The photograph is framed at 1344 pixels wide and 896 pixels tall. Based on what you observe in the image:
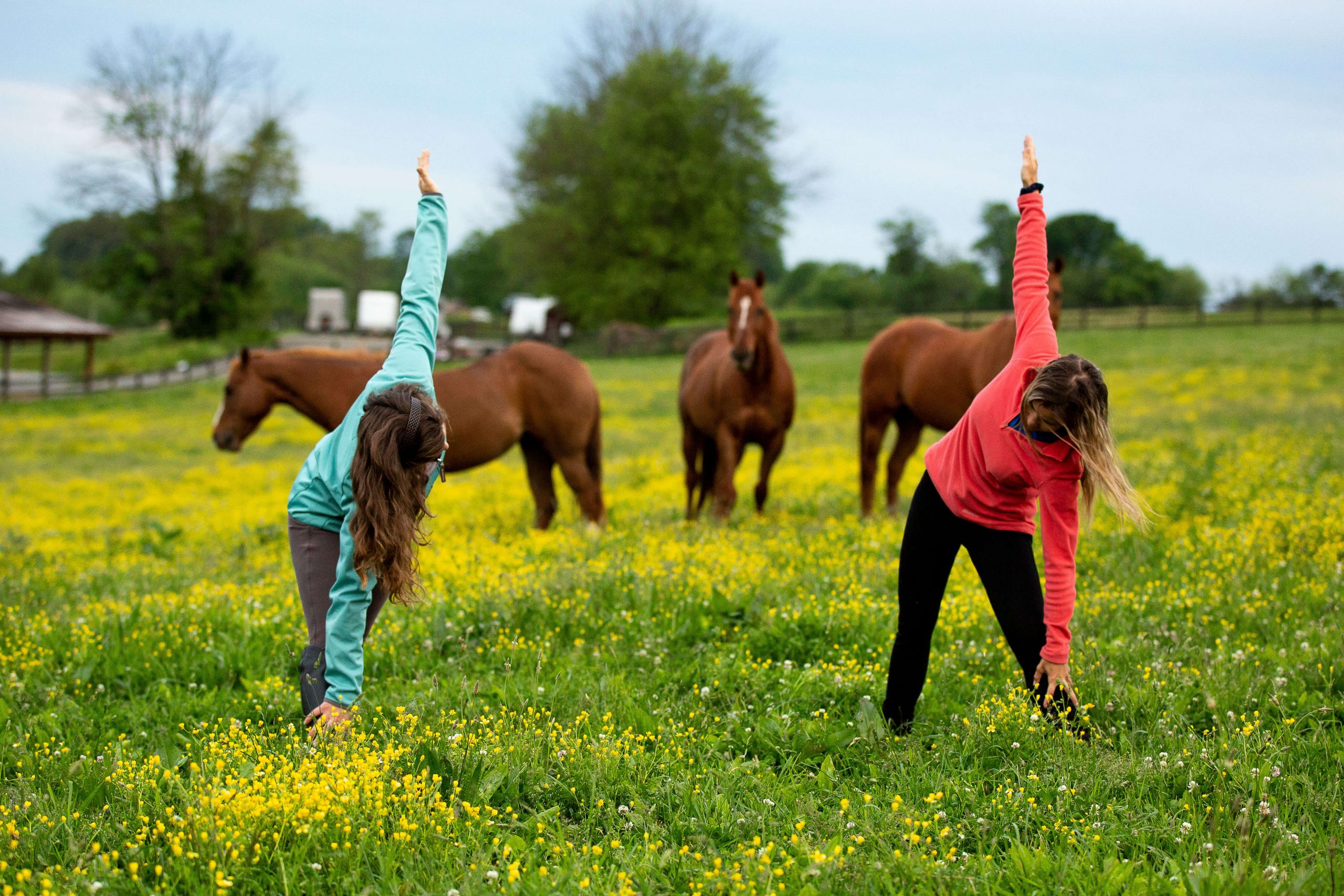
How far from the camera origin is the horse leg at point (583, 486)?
8891 mm

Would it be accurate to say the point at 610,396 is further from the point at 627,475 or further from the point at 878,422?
the point at 878,422

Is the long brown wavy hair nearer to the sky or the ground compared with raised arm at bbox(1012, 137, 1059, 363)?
nearer to the ground

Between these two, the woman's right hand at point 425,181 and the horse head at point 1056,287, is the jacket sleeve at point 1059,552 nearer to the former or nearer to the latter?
the woman's right hand at point 425,181

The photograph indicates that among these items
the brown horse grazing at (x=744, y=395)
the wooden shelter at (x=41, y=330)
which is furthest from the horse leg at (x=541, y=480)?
the wooden shelter at (x=41, y=330)

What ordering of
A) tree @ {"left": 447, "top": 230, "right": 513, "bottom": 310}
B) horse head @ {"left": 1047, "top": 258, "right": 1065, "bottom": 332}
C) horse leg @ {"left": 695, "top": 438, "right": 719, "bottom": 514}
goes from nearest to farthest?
horse head @ {"left": 1047, "top": 258, "right": 1065, "bottom": 332}, horse leg @ {"left": 695, "top": 438, "right": 719, "bottom": 514}, tree @ {"left": 447, "top": 230, "right": 513, "bottom": 310}

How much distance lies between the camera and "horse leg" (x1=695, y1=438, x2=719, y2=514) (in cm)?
1000

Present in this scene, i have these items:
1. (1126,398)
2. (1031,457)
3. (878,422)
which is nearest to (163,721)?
(1031,457)

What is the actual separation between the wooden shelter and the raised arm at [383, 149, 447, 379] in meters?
33.5

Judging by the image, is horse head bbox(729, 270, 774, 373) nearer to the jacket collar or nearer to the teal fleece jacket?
the teal fleece jacket

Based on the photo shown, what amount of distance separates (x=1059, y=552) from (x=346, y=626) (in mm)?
2712

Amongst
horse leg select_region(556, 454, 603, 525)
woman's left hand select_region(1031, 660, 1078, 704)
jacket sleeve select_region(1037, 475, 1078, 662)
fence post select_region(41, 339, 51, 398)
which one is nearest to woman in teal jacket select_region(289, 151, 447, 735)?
jacket sleeve select_region(1037, 475, 1078, 662)

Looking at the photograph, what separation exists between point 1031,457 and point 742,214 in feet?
160

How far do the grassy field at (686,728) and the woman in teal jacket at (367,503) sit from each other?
33 centimetres

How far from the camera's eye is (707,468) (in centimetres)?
1003
